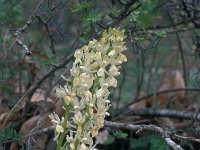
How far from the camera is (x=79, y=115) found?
5.49 ft

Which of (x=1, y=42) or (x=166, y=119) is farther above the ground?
(x=1, y=42)

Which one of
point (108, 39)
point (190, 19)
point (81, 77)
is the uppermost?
point (190, 19)

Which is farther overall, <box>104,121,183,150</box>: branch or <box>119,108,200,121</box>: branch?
<box>119,108,200,121</box>: branch

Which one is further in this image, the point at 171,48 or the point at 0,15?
the point at 171,48

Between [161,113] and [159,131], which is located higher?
[161,113]

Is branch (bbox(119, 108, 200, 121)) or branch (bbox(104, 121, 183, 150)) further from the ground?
branch (bbox(119, 108, 200, 121))

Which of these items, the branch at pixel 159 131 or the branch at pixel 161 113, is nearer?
the branch at pixel 159 131

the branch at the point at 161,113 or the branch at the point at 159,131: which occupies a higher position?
the branch at the point at 161,113

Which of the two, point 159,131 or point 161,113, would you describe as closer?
point 159,131

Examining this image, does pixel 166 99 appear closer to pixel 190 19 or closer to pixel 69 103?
pixel 190 19

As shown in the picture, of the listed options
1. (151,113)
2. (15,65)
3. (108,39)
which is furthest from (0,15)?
(108,39)

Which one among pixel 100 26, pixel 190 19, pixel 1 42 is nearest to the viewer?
pixel 100 26

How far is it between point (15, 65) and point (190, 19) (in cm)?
124

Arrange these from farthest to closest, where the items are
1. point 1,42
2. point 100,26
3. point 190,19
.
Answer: point 1,42 < point 190,19 < point 100,26
